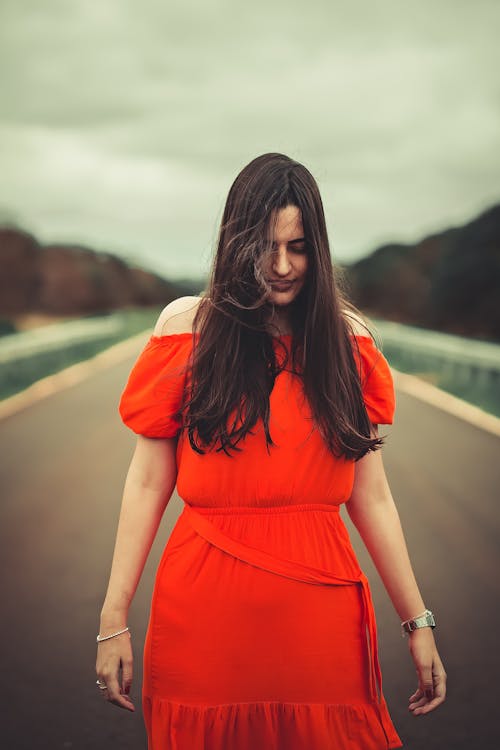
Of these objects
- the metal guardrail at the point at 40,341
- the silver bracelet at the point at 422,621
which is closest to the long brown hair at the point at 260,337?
the silver bracelet at the point at 422,621

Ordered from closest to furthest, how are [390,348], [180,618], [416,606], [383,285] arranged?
1. [180,618]
2. [416,606]
3. [390,348]
4. [383,285]

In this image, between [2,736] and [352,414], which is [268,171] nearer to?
[352,414]

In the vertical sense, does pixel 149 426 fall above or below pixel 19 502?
above

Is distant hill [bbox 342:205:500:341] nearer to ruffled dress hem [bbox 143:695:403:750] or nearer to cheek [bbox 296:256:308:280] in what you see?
cheek [bbox 296:256:308:280]

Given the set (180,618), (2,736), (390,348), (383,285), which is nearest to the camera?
(180,618)

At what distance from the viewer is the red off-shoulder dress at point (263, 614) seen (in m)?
2.06

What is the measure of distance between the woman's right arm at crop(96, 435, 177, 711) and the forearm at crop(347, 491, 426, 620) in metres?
0.53

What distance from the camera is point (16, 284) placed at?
6231 cm

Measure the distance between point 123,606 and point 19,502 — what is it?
591 centimetres

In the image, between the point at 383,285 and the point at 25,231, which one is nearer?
the point at 25,231

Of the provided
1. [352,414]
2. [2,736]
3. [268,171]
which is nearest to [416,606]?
[352,414]

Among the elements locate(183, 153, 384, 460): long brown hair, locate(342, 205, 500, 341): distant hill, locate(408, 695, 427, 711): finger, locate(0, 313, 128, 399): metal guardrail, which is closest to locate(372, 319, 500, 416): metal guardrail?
locate(0, 313, 128, 399): metal guardrail

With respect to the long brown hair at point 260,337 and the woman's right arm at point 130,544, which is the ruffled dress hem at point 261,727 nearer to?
the woman's right arm at point 130,544

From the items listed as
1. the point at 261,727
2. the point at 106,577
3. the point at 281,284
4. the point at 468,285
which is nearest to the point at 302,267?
the point at 281,284
